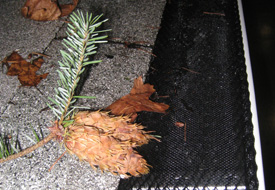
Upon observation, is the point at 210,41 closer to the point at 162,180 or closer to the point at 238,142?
the point at 238,142

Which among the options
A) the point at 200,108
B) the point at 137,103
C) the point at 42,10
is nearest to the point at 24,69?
the point at 42,10

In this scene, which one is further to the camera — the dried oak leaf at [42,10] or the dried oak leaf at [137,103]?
the dried oak leaf at [42,10]

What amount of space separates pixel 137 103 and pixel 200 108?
0.26 meters

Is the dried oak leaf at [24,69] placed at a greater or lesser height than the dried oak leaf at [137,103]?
greater

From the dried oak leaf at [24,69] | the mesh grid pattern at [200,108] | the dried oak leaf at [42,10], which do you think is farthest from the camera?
the dried oak leaf at [42,10]

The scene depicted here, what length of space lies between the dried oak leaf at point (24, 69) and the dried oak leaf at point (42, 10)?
0.96 ft

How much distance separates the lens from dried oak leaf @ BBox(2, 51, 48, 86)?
3.59 feet

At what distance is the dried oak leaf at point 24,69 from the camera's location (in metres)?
1.09

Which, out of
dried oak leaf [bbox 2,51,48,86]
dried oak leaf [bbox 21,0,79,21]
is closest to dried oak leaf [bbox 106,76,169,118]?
dried oak leaf [bbox 2,51,48,86]

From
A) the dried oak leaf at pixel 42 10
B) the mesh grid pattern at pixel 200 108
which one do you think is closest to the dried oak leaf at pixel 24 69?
the dried oak leaf at pixel 42 10

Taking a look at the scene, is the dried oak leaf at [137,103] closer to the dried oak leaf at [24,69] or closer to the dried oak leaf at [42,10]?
the dried oak leaf at [24,69]

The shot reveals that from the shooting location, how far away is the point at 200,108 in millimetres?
1002

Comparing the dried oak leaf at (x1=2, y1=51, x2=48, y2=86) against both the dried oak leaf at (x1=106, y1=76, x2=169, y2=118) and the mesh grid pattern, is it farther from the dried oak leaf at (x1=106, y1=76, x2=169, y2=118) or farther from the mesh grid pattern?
the mesh grid pattern

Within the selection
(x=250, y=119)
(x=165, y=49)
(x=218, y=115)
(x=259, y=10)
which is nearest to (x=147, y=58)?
(x=165, y=49)
